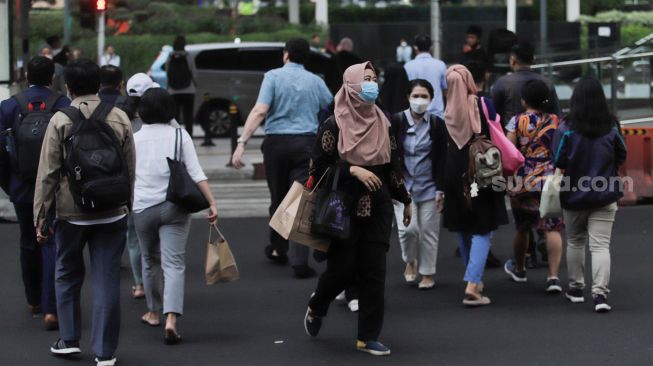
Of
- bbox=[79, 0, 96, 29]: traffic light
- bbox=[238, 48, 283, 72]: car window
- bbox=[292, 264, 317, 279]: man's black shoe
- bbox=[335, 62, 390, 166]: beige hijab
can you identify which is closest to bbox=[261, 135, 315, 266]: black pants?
bbox=[292, 264, 317, 279]: man's black shoe

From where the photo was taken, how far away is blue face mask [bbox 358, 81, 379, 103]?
296 inches

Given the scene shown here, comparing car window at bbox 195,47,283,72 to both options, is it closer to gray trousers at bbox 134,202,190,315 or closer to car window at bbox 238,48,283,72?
car window at bbox 238,48,283,72

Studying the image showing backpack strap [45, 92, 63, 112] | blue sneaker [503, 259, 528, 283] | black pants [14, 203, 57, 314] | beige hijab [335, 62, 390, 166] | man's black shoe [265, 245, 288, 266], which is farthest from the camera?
man's black shoe [265, 245, 288, 266]

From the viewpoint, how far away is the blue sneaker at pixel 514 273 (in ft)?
32.3

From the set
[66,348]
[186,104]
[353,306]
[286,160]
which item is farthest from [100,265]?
[186,104]

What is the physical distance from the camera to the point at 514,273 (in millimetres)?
9867

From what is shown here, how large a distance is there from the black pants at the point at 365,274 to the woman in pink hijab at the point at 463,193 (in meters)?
1.39

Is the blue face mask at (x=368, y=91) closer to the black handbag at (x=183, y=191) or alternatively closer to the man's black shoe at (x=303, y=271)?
the black handbag at (x=183, y=191)

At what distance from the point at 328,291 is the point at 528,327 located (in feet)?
4.81

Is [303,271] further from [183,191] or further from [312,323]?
[183,191]

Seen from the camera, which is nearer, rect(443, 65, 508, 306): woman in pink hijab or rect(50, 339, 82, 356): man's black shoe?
rect(50, 339, 82, 356): man's black shoe

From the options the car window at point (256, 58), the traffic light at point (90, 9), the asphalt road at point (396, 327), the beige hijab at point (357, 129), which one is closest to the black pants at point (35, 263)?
the asphalt road at point (396, 327)

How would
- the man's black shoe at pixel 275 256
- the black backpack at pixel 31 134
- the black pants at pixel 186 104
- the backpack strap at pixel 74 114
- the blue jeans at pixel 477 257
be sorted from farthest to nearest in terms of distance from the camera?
the black pants at pixel 186 104 → the man's black shoe at pixel 275 256 → the blue jeans at pixel 477 257 → the black backpack at pixel 31 134 → the backpack strap at pixel 74 114

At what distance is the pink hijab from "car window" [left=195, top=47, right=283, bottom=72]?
15277 millimetres
